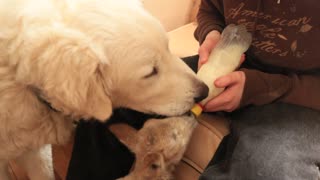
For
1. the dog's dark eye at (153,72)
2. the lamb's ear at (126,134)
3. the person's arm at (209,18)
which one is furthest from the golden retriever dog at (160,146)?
the person's arm at (209,18)

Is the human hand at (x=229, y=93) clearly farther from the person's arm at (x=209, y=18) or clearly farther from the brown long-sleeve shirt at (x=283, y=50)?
the person's arm at (x=209, y=18)

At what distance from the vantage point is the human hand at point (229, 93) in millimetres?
955

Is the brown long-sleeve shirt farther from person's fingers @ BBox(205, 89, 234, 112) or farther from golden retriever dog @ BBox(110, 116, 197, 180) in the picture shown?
golden retriever dog @ BBox(110, 116, 197, 180)

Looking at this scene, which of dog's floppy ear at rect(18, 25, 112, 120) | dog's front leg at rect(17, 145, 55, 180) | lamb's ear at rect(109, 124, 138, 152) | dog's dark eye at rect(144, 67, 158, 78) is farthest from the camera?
dog's front leg at rect(17, 145, 55, 180)

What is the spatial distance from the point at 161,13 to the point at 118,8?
1282 mm

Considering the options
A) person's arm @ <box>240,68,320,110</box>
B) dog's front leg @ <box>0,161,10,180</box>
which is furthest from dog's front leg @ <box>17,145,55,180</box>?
person's arm @ <box>240,68,320,110</box>

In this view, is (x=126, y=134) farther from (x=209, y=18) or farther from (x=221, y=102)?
(x=209, y=18)

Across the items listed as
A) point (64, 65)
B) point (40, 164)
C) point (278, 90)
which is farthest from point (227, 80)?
point (40, 164)

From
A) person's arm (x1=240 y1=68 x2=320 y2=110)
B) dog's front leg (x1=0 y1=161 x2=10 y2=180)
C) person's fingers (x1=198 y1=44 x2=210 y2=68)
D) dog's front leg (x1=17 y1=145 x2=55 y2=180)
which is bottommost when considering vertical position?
dog's front leg (x1=17 y1=145 x2=55 y2=180)

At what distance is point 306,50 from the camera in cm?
100

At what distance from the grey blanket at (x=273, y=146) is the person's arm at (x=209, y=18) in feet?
1.06

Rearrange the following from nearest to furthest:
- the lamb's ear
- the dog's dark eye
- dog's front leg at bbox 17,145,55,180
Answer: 1. the dog's dark eye
2. the lamb's ear
3. dog's front leg at bbox 17,145,55,180

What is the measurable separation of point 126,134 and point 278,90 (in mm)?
399

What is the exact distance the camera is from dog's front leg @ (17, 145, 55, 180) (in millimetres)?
1262
